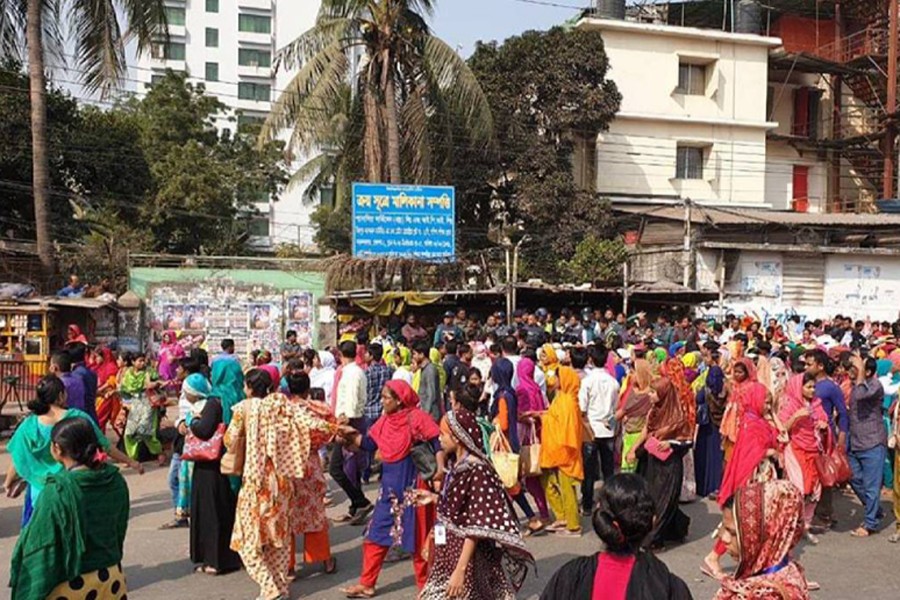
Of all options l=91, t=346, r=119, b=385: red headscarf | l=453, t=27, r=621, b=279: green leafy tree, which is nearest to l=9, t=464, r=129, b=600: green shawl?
l=91, t=346, r=119, b=385: red headscarf

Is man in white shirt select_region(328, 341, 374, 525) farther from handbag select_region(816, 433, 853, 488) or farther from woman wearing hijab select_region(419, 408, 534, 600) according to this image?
handbag select_region(816, 433, 853, 488)

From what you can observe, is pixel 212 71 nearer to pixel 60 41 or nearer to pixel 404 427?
pixel 60 41

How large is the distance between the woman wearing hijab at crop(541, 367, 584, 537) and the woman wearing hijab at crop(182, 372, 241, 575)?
2.74m

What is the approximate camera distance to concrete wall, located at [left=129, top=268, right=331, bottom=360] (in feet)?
64.6

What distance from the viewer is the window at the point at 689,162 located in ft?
105

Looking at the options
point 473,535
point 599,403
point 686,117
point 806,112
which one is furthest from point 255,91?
point 473,535

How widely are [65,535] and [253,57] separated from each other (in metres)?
55.9

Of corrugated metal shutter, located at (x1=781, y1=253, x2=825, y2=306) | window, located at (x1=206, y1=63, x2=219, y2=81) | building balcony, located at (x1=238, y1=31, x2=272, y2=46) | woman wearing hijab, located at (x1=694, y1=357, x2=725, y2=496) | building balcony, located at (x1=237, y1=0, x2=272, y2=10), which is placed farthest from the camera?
building balcony, located at (x1=238, y1=31, x2=272, y2=46)

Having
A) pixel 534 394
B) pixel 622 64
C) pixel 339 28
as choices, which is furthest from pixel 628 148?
pixel 534 394

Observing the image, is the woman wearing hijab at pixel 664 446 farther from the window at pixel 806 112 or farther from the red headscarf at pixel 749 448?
the window at pixel 806 112

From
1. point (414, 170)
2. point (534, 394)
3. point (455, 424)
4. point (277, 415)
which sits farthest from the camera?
point (414, 170)

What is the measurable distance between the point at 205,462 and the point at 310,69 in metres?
15.6

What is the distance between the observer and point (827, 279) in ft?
80.6

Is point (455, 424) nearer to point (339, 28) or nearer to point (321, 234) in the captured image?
point (339, 28)
